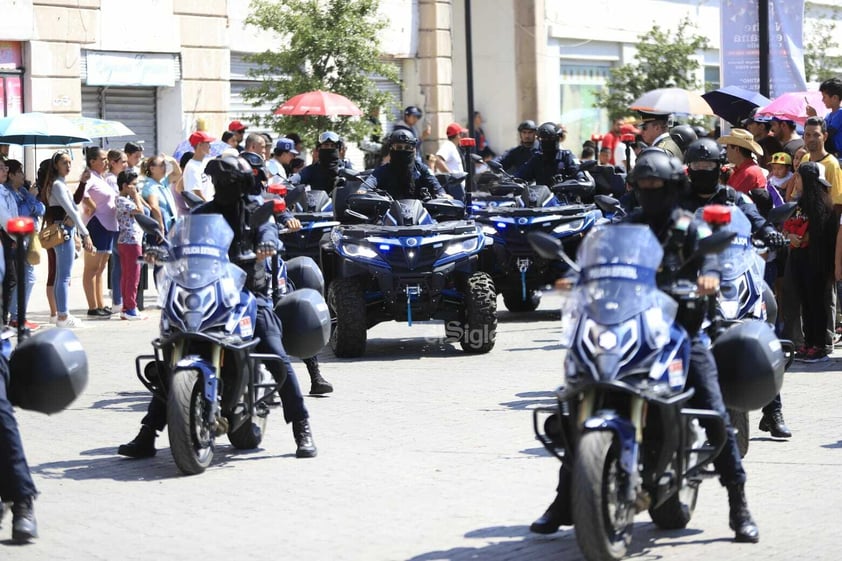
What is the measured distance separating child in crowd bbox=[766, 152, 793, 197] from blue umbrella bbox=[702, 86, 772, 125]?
3.52m

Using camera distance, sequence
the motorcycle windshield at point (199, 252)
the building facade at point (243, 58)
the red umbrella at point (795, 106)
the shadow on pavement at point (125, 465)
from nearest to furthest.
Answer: the motorcycle windshield at point (199, 252), the shadow on pavement at point (125, 465), the red umbrella at point (795, 106), the building facade at point (243, 58)

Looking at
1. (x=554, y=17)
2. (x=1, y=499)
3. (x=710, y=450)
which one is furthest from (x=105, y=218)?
(x=554, y=17)

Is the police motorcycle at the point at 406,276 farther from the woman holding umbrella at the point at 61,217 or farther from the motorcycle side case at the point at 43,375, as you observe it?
the motorcycle side case at the point at 43,375

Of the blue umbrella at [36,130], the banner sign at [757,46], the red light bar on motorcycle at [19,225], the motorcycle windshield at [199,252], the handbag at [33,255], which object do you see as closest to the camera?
the red light bar on motorcycle at [19,225]

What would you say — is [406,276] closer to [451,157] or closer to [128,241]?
[128,241]

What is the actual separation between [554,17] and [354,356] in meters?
23.2

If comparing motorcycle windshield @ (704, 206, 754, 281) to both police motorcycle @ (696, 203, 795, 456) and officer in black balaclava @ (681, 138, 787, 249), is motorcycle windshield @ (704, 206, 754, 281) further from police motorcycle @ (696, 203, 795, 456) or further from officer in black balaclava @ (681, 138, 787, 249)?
officer in black balaclava @ (681, 138, 787, 249)

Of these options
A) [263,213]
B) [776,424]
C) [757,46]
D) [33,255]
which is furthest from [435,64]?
[263,213]

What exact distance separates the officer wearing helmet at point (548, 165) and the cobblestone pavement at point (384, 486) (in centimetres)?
484

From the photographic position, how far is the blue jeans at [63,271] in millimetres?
16344

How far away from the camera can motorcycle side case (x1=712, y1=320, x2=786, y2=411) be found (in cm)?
749

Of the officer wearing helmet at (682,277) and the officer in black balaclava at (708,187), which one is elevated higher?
the officer in black balaclava at (708,187)

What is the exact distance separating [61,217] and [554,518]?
10.1 meters

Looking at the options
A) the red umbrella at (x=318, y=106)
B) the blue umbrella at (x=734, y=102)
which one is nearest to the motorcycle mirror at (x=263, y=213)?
the blue umbrella at (x=734, y=102)
